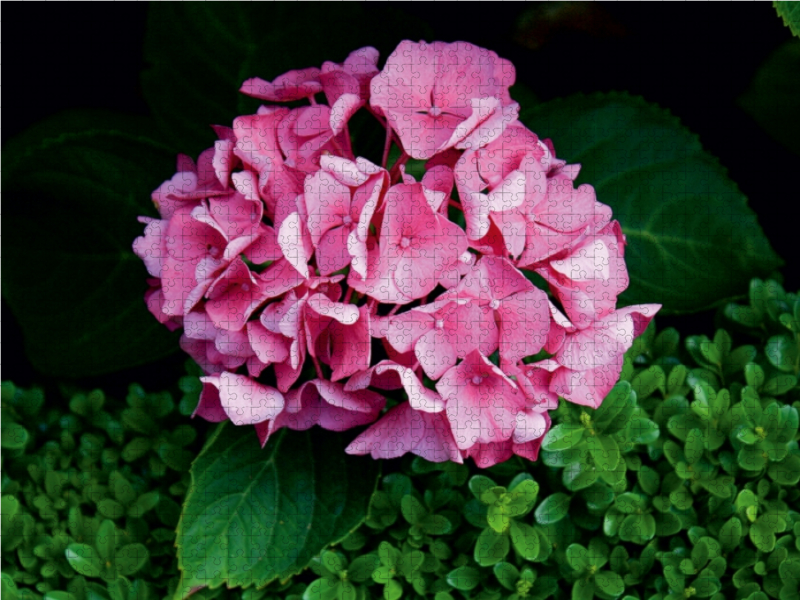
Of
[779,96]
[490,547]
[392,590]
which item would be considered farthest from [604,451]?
[779,96]

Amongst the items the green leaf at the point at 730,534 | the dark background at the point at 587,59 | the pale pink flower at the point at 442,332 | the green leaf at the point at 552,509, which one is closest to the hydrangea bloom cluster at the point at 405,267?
the pale pink flower at the point at 442,332

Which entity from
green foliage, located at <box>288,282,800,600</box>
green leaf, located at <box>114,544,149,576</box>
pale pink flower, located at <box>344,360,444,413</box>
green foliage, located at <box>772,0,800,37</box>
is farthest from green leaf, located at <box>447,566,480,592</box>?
green foliage, located at <box>772,0,800,37</box>

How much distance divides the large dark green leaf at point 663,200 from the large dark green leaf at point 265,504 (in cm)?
40

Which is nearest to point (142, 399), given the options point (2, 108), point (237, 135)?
point (237, 135)

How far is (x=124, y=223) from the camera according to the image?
3.44ft

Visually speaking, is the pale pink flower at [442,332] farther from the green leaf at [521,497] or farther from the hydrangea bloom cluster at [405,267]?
the green leaf at [521,497]

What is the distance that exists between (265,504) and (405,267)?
304mm

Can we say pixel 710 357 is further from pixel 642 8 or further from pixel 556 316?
pixel 642 8

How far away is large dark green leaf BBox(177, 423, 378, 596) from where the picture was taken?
80 cm

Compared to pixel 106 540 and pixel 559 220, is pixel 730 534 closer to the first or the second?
pixel 559 220

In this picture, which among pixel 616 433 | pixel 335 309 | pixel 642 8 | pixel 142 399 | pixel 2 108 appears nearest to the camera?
pixel 335 309

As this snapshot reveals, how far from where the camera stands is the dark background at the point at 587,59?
1120 mm

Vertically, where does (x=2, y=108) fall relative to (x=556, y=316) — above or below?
below

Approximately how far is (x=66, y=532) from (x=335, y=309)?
0.48 metres
